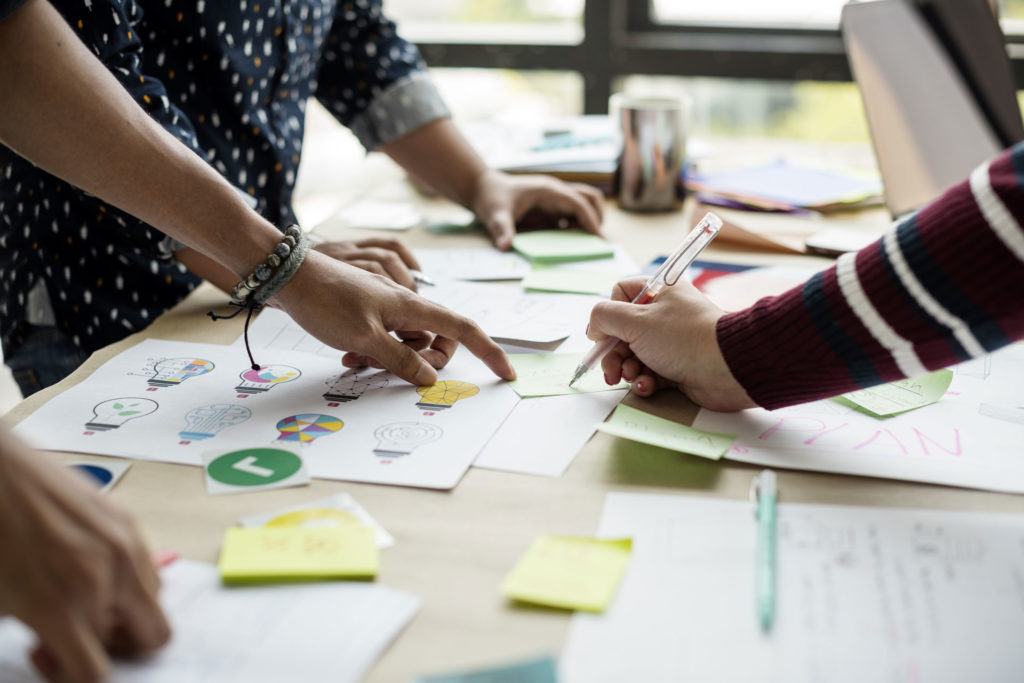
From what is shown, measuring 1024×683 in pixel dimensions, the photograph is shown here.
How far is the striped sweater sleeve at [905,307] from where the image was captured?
647 millimetres

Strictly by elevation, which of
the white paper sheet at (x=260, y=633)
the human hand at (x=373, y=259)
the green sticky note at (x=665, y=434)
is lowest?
the green sticky note at (x=665, y=434)

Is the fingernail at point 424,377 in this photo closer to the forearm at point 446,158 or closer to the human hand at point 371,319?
the human hand at point 371,319

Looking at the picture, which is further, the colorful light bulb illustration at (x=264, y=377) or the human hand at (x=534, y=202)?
the human hand at (x=534, y=202)

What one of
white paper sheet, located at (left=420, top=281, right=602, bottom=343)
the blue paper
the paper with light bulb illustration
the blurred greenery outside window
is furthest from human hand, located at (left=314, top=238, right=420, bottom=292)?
the blurred greenery outside window

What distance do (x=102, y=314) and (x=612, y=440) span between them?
0.66 metres

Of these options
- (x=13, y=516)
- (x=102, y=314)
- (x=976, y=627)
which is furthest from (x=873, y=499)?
(x=102, y=314)

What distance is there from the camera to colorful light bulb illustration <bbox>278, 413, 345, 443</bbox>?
0.74m

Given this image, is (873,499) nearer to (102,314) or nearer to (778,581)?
(778,581)

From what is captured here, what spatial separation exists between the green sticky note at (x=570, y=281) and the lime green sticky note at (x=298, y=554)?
551 mm

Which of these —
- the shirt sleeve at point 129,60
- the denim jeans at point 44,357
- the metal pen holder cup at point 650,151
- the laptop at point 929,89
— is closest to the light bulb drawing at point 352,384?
the shirt sleeve at point 129,60

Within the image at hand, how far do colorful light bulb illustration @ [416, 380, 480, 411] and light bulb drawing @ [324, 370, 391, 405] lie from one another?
0.05 m

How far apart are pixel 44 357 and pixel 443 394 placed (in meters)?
0.57

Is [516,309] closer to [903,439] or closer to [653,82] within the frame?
[903,439]

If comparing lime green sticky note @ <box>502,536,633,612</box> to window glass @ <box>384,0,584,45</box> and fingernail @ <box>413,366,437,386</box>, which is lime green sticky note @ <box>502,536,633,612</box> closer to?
fingernail @ <box>413,366,437,386</box>
